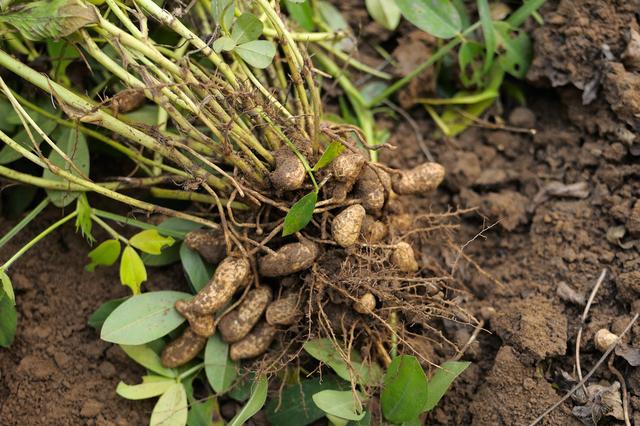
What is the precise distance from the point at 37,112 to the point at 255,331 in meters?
0.64

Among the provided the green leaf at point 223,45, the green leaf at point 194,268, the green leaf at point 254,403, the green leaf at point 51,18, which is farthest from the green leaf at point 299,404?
the green leaf at point 51,18

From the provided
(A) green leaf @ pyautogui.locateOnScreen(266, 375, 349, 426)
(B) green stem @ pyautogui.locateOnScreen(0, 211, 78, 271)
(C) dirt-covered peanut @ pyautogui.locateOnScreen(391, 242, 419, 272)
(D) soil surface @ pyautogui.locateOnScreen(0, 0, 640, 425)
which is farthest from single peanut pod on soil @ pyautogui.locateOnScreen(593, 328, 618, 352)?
(B) green stem @ pyautogui.locateOnScreen(0, 211, 78, 271)

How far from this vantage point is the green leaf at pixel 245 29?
1170 mm

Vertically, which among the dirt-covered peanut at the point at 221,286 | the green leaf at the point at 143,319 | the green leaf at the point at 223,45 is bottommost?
the green leaf at the point at 143,319

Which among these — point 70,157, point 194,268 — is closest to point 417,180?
point 194,268

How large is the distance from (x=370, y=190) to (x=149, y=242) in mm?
448

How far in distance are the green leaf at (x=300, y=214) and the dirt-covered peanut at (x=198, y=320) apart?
0.77 ft

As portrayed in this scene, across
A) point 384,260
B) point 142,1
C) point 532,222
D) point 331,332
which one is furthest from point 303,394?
point 142,1

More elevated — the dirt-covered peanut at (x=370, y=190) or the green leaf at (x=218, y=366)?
the dirt-covered peanut at (x=370, y=190)

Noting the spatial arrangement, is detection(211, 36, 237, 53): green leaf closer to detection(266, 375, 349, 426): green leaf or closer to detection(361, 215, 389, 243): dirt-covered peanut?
detection(361, 215, 389, 243): dirt-covered peanut

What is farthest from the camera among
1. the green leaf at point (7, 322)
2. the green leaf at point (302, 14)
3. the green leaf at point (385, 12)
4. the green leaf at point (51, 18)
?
the green leaf at point (385, 12)

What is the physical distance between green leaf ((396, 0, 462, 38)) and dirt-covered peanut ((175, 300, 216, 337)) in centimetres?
79

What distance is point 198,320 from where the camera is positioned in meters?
1.27

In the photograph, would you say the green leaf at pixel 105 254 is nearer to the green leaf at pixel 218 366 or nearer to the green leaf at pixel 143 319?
the green leaf at pixel 143 319
